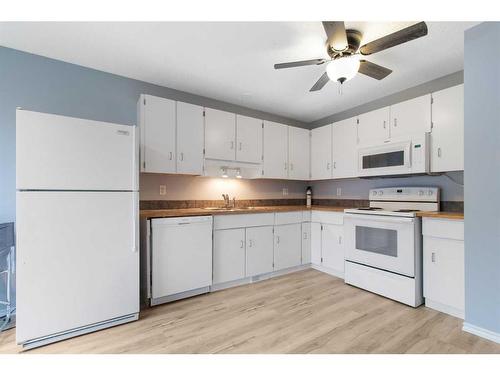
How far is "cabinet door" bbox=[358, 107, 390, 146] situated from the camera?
2.93 m

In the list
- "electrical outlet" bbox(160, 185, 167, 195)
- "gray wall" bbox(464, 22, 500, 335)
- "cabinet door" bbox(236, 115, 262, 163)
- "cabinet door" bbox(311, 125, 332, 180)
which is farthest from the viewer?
"cabinet door" bbox(311, 125, 332, 180)

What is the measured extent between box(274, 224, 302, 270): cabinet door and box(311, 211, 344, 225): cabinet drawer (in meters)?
0.28

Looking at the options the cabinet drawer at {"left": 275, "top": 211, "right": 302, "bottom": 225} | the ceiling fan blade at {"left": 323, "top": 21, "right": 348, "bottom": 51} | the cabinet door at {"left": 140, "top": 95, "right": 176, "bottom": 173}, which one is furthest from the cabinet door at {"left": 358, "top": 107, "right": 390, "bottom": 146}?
the cabinet door at {"left": 140, "top": 95, "right": 176, "bottom": 173}

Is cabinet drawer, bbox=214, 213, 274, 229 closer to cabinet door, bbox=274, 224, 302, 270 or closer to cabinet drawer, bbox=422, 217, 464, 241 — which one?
cabinet door, bbox=274, 224, 302, 270

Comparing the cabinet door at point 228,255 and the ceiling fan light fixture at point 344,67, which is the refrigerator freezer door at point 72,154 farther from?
the ceiling fan light fixture at point 344,67

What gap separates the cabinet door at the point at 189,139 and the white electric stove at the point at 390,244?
1.92m

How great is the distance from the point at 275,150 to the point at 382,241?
1.82m

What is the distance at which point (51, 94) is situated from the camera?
232 centimetres

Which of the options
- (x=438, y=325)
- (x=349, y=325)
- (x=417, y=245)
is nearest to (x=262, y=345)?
(x=349, y=325)

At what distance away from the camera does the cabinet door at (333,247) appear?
309cm

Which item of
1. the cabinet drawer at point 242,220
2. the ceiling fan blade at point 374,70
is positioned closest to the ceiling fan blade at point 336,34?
the ceiling fan blade at point 374,70

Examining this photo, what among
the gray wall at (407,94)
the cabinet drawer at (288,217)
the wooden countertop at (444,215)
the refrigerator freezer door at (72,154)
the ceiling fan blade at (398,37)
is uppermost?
the gray wall at (407,94)

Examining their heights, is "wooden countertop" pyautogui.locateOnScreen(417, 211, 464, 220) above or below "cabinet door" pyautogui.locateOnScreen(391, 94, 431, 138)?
Result: below

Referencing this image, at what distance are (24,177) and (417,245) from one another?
3.33m
